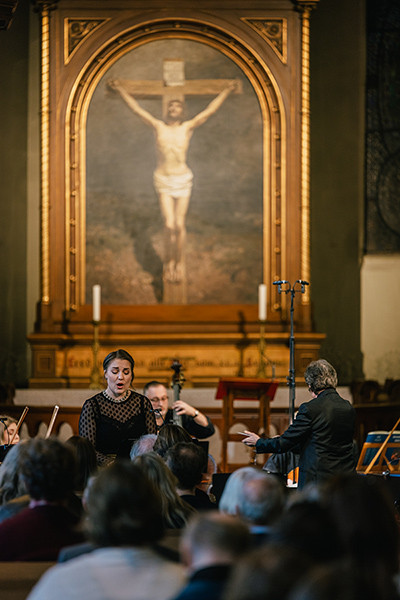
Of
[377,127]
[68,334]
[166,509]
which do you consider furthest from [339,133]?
[166,509]

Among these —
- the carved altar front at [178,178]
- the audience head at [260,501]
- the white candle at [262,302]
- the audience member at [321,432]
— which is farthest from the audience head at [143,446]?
the carved altar front at [178,178]

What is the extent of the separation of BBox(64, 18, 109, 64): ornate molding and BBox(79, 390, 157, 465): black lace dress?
6429 mm

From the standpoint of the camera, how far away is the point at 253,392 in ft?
29.1

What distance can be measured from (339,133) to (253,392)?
4.43 meters

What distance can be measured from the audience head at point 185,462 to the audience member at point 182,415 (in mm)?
2353

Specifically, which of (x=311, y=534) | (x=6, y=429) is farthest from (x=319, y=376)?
(x=311, y=534)

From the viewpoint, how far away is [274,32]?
11125 millimetres

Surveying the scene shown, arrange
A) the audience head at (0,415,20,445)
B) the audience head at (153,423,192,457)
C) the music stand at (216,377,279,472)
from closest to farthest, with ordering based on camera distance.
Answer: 1. the audience head at (153,423,192,457)
2. the audience head at (0,415,20,445)
3. the music stand at (216,377,279,472)

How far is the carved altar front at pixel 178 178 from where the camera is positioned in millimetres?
10906

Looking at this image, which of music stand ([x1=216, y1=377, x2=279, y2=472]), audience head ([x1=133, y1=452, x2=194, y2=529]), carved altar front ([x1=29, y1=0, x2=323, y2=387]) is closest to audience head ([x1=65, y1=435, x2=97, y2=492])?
audience head ([x1=133, y1=452, x2=194, y2=529])

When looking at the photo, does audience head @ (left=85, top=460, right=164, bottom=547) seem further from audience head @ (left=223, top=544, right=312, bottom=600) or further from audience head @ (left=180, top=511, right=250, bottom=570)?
audience head @ (left=223, top=544, right=312, bottom=600)

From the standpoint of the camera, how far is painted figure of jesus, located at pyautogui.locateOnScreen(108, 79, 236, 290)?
11156 millimetres

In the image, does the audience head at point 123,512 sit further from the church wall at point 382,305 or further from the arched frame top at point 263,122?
the church wall at point 382,305

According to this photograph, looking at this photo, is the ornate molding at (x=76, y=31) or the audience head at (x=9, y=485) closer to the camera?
the audience head at (x=9, y=485)
